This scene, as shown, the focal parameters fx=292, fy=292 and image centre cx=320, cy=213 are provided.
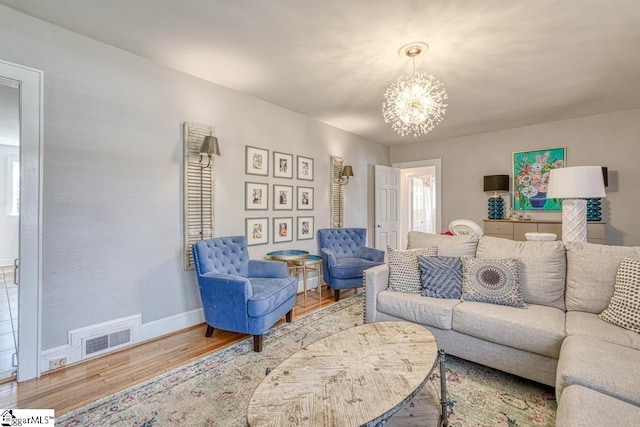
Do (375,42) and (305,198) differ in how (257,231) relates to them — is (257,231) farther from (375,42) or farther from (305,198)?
(375,42)

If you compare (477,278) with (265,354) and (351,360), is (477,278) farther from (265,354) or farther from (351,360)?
(265,354)

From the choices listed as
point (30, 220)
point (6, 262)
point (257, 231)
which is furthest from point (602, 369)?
point (6, 262)

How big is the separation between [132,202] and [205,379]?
64.1 inches

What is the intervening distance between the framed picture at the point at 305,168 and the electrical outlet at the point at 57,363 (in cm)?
306

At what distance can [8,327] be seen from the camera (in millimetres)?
2920

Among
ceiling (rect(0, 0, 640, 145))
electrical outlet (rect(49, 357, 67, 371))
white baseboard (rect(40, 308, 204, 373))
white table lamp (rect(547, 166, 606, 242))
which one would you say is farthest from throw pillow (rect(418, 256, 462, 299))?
electrical outlet (rect(49, 357, 67, 371))

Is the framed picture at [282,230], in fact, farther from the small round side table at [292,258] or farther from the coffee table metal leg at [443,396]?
the coffee table metal leg at [443,396]

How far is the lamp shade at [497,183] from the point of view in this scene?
4641 mm

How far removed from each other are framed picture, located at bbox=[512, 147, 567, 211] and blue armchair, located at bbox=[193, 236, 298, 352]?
13.2 ft

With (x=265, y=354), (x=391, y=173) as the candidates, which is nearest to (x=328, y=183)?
(x=391, y=173)

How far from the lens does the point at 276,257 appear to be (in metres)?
3.49

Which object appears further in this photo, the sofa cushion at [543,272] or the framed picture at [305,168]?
the framed picture at [305,168]

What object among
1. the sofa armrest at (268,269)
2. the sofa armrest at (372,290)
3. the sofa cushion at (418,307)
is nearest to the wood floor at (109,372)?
the sofa armrest at (268,269)

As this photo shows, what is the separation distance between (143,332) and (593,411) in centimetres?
307
